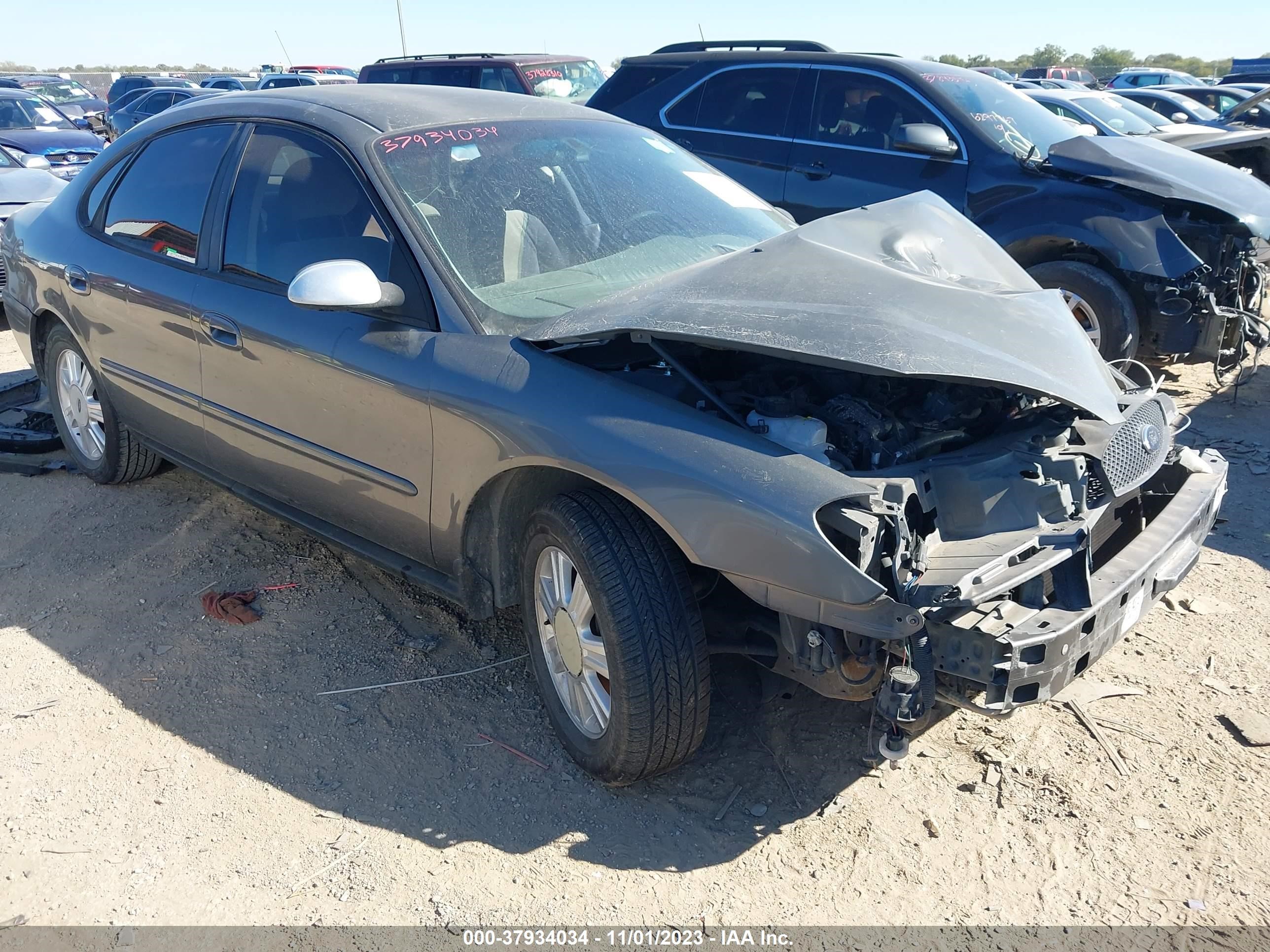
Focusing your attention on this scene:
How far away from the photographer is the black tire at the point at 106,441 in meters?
4.73

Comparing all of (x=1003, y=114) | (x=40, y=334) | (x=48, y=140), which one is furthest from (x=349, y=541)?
(x=48, y=140)

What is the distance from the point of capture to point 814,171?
6.76 m

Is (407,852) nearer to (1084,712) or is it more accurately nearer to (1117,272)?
(1084,712)

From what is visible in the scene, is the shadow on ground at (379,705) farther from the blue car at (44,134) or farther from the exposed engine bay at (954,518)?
the blue car at (44,134)

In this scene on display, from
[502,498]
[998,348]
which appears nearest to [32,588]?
[502,498]

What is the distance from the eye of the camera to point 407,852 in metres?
2.76

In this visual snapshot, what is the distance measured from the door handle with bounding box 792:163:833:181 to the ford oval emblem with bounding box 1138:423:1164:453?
406cm

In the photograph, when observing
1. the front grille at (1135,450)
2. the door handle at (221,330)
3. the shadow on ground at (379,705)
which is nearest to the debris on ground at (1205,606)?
the front grille at (1135,450)

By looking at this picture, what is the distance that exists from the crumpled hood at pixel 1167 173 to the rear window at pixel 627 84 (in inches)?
117

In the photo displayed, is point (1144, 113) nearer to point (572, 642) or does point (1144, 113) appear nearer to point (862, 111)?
point (862, 111)

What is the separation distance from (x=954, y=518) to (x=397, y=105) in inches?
95.9

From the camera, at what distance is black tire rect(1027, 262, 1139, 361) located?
5.68m

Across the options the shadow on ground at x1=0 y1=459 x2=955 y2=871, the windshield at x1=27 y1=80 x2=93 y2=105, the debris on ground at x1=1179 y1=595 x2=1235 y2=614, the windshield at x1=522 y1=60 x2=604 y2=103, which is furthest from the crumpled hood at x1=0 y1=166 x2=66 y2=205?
the windshield at x1=27 y1=80 x2=93 y2=105

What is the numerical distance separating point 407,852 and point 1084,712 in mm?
2084
